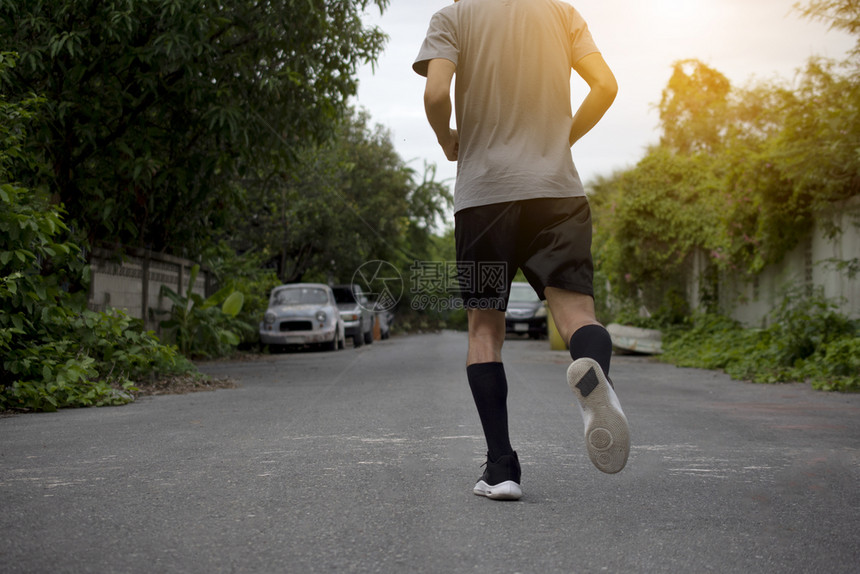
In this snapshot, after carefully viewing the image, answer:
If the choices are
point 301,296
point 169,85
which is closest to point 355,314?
point 301,296

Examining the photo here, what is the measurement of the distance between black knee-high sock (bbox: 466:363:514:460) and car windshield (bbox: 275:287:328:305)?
16.8 m

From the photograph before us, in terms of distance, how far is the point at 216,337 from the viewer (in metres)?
14.0

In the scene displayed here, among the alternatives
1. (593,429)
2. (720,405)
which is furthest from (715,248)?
(593,429)

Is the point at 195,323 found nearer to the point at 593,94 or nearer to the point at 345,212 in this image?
the point at 593,94

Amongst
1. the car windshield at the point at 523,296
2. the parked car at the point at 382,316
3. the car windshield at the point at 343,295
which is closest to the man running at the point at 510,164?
the car windshield at the point at 343,295

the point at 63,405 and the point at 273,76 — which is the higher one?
the point at 273,76

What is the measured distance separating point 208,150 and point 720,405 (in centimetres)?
692

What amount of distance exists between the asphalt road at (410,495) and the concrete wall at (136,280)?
18.5 ft

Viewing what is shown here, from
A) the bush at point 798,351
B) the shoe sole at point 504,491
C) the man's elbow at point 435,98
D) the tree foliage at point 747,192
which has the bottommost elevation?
the shoe sole at point 504,491

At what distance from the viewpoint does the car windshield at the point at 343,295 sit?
79.3 feet

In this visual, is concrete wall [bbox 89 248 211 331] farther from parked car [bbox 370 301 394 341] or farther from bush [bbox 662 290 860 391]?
parked car [bbox 370 301 394 341]

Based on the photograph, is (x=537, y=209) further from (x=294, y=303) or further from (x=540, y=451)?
(x=294, y=303)

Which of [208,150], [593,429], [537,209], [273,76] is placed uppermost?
[273,76]

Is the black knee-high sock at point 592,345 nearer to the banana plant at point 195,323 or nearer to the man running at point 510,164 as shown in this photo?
the man running at point 510,164
